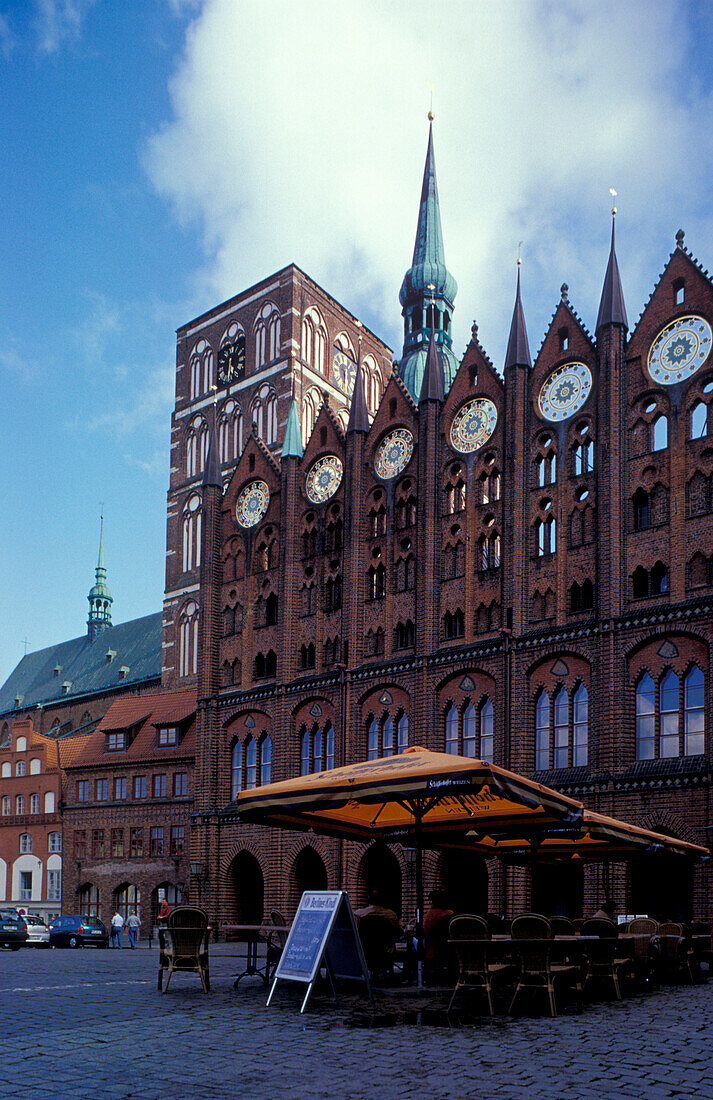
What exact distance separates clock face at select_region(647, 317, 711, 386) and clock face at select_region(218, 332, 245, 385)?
36.9 meters

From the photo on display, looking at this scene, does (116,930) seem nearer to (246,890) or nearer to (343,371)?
(246,890)

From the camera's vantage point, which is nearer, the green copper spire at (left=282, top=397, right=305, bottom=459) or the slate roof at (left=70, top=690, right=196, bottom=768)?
the green copper spire at (left=282, top=397, right=305, bottom=459)

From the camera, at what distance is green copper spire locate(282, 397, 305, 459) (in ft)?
140

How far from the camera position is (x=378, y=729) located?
121 ft

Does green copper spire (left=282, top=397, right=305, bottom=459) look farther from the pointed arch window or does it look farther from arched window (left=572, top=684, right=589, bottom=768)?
arched window (left=572, top=684, right=589, bottom=768)

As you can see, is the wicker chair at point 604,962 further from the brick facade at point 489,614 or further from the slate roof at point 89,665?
the slate roof at point 89,665

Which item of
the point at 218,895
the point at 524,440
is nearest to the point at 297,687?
the point at 218,895

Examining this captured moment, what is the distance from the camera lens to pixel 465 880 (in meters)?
34.9

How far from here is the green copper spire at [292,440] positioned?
140ft

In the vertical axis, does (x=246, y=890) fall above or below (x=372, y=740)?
below

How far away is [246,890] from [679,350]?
24.8 metres

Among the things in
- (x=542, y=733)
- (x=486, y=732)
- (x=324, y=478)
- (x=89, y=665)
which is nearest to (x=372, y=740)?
(x=486, y=732)

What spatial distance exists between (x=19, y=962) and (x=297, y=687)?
1631 cm

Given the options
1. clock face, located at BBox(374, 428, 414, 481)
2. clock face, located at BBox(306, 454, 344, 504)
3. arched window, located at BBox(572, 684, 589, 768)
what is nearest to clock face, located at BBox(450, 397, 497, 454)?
clock face, located at BBox(374, 428, 414, 481)
